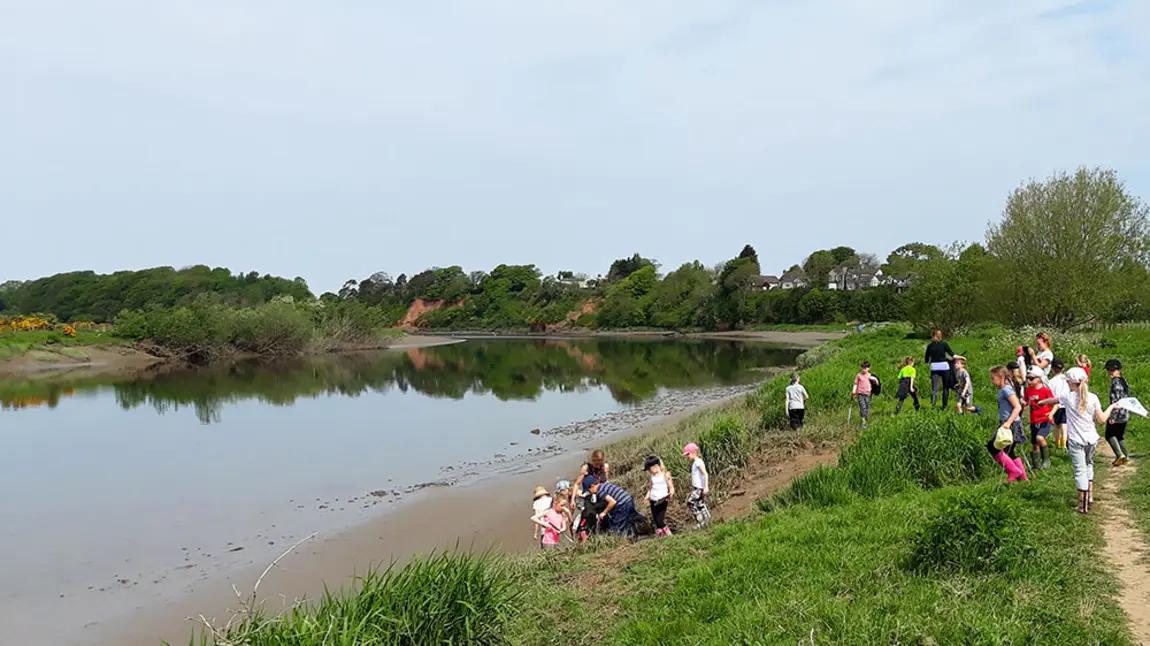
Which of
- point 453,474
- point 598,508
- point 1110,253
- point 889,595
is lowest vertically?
point 453,474

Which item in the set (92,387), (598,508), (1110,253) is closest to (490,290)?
(92,387)

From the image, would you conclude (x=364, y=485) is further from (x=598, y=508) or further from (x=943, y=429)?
(x=943, y=429)

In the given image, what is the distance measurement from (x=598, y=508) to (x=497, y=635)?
4.49 metres

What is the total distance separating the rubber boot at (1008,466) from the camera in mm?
9328

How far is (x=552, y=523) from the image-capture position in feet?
36.0

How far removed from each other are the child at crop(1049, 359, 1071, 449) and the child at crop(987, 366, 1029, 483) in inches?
19.5

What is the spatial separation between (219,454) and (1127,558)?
72.9 ft

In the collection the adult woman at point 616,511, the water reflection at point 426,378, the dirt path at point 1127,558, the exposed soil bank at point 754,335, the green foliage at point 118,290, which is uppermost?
the green foliage at point 118,290

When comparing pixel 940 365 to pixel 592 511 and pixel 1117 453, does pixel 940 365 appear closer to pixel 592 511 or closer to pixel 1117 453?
pixel 1117 453

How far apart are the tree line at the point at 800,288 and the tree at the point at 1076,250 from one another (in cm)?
5

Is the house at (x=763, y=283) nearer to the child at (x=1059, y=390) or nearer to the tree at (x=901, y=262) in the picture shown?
the tree at (x=901, y=262)

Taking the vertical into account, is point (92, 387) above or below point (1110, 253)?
below

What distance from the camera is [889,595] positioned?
5703mm

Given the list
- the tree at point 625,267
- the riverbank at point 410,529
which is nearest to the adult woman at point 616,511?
the riverbank at point 410,529
